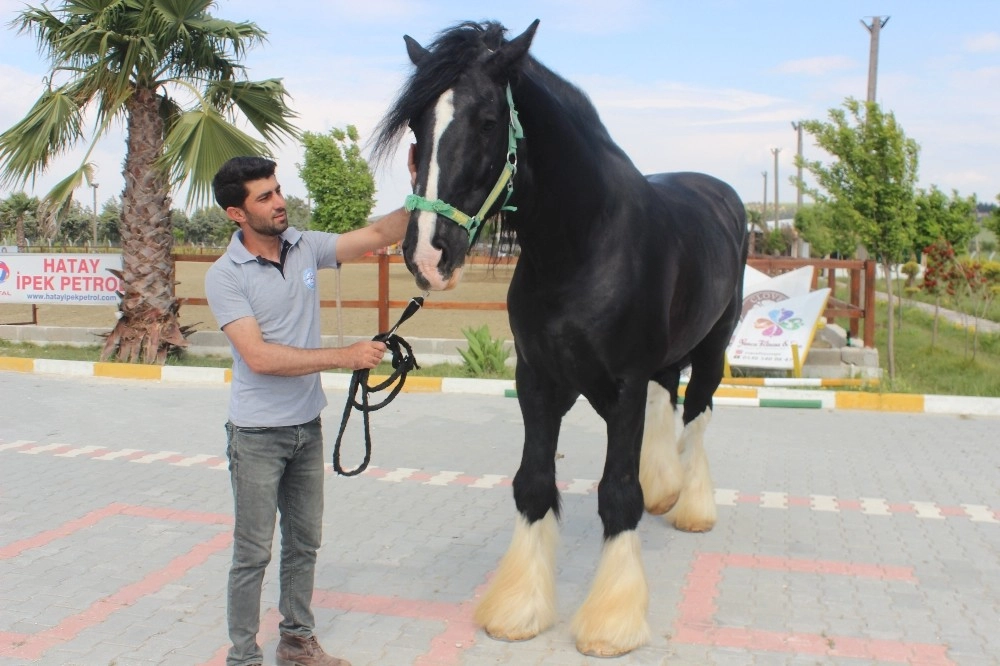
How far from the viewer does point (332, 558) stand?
4.44 metres

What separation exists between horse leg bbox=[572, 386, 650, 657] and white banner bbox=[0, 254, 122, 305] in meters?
9.82

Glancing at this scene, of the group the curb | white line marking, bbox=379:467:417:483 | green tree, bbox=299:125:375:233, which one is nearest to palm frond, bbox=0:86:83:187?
the curb

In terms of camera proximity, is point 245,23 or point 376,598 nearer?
point 376,598

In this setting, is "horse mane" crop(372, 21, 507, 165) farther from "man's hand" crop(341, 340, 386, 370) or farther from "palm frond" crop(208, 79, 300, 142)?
"palm frond" crop(208, 79, 300, 142)

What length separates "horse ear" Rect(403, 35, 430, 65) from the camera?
301cm

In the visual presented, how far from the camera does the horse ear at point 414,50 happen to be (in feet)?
9.88

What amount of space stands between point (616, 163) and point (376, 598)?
2135mm

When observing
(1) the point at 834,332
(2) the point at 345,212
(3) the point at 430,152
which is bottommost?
(1) the point at 834,332

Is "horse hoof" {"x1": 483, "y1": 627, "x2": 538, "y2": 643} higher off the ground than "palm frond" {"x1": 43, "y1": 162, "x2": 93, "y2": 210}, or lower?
lower

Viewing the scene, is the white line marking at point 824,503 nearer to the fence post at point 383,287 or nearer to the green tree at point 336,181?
the fence post at point 383,287

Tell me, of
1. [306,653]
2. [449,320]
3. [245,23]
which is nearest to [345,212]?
[449,320]

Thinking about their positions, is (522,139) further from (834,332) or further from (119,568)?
(834,332)

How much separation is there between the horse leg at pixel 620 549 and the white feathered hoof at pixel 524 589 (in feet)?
0.55

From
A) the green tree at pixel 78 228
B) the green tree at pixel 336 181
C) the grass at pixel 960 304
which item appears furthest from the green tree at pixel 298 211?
the grass at pixel 960 304
